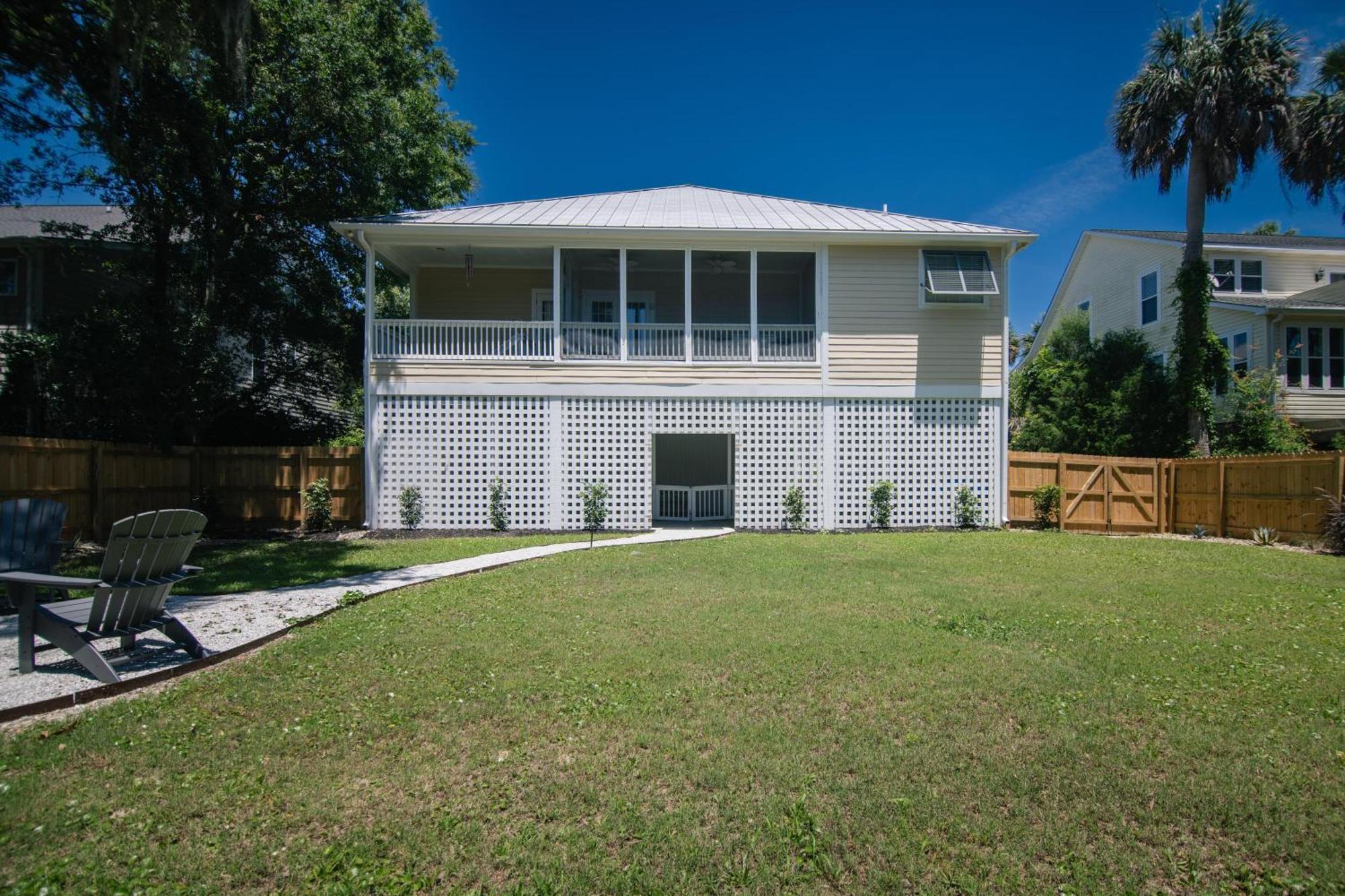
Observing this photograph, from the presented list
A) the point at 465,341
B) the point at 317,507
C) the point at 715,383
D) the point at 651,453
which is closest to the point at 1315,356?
the point at 715,383

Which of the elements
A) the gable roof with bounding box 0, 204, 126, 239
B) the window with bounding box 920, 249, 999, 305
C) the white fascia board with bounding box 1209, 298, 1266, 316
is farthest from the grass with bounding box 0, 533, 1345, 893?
the gable roof with bounding box 0, 204, 126, 239

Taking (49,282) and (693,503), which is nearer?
(693,503)

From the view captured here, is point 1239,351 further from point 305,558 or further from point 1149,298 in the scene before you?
point 305,558

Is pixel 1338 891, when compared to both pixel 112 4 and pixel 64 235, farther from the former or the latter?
pixel 64 235

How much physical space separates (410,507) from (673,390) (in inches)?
234

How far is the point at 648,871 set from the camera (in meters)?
2.96

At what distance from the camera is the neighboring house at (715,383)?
15.1 m

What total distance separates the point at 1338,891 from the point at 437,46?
85.1ft

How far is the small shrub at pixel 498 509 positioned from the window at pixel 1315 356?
22616mm

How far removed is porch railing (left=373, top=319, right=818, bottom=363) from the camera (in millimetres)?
15359

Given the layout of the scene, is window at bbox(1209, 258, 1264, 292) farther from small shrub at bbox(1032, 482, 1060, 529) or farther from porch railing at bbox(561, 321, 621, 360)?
porch railing at bbox(561, 321, 621, 360)

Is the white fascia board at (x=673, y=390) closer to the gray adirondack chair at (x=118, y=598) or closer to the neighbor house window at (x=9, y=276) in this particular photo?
the gray adirondack chair at (x=118, y=598)

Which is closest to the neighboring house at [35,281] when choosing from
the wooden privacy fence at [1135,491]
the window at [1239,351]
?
the wooden privacy fence at [1135,491]

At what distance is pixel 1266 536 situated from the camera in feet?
44.9
